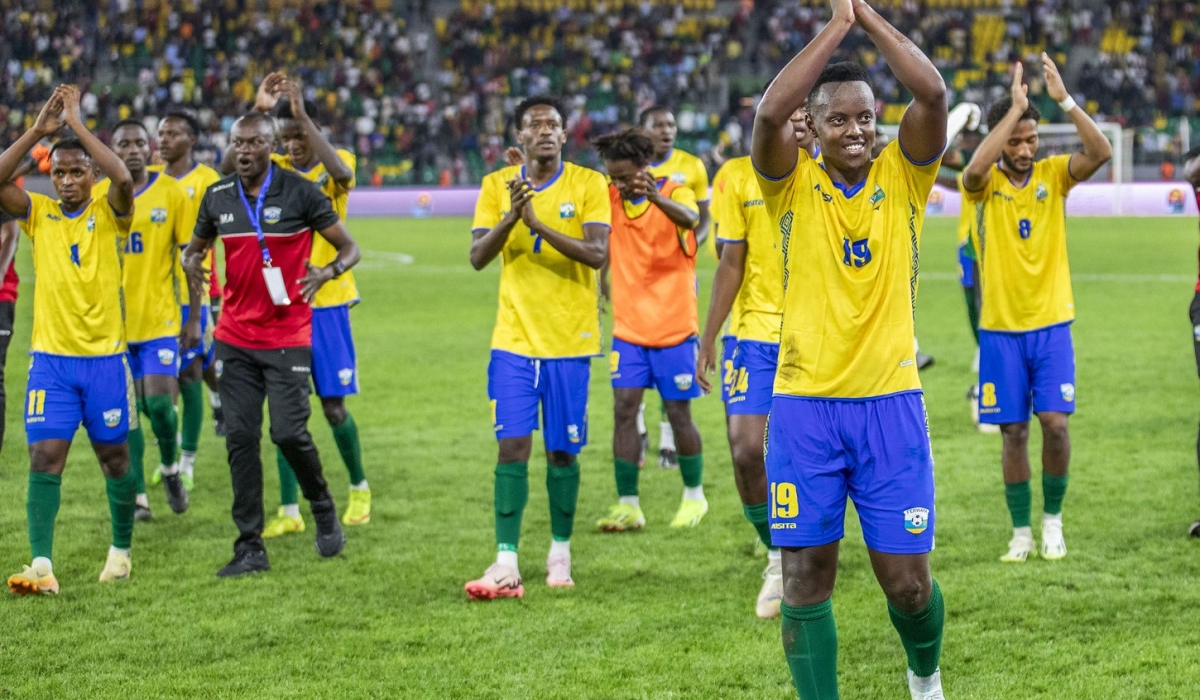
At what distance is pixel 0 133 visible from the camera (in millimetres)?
39219

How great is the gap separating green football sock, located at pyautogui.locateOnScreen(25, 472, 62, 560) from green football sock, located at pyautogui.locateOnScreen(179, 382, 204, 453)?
2732 mm

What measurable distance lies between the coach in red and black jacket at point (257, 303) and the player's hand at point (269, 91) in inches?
15.0

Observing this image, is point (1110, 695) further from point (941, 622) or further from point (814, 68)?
point (814, 68)

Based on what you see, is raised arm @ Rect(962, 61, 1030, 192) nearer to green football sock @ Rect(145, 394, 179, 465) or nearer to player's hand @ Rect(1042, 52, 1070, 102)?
player's hand @ Rect(1042, 52, 1070, 102)

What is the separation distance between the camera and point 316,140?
7969mm

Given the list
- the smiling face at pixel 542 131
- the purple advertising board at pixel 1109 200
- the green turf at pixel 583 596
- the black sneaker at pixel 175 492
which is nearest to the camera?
the green turf at pixel 583 596

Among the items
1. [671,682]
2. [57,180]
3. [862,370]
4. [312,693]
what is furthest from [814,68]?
[57,180]

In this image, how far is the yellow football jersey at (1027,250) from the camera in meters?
7.06

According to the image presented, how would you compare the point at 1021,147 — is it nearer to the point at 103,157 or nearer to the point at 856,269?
the point at 856,269

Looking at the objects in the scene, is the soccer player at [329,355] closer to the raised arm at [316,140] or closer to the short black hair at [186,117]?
the raised arm at [316,140]

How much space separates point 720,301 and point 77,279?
3.36 metres

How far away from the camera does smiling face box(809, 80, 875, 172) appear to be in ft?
14.2

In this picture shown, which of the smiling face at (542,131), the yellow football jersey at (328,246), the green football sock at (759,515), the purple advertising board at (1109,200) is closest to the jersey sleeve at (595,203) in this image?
the smiling face at (542,131)

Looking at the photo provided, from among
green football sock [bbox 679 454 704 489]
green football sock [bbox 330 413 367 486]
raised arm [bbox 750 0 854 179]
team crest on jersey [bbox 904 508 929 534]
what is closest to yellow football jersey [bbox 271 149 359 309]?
green football sock [bbox 330 413 367 486]
